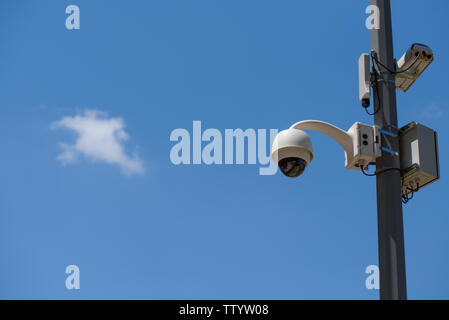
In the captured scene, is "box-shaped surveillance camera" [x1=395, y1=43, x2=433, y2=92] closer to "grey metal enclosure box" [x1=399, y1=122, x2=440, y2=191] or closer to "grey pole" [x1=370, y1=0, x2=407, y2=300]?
"grey pole" [x1=370, y1=0, x2=407, y2=300]

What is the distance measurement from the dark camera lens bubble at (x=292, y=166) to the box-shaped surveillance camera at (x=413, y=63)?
140 cm

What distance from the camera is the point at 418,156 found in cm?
659

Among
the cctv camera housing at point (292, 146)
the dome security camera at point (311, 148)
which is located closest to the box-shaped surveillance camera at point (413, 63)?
the dome security camera at point (311, 148)

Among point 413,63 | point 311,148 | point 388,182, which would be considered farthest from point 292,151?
point 413,63

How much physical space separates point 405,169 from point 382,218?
502 millimetres

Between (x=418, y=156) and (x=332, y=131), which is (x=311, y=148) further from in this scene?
(x=418, y=156)

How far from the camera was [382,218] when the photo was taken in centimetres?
648

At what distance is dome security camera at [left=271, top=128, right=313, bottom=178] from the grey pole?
2.25 feet

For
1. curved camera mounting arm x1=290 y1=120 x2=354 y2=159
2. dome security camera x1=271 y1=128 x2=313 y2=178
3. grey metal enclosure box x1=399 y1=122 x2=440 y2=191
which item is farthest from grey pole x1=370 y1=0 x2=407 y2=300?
dome security camera x1=271 y1=128 x2=313 y2=178

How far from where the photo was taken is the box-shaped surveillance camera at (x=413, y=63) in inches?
282

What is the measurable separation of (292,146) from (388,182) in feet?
2.87
